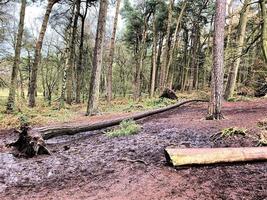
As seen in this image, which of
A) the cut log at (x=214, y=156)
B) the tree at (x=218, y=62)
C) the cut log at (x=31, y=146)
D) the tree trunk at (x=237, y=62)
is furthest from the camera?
the tree trunk at (x=237, y=62)

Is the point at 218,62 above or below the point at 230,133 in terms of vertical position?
above

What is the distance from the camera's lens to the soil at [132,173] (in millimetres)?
4422

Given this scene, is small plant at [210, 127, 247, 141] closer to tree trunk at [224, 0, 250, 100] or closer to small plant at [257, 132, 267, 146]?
small plant at [257, 132, 267, 146]

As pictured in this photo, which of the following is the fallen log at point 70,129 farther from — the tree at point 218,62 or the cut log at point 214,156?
the cut log at point 214,156

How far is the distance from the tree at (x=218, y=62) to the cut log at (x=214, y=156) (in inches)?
144

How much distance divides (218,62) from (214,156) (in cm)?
441

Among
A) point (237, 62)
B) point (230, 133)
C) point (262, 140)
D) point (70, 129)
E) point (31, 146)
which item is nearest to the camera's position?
point (262, 140)

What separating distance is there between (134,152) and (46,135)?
111 inches

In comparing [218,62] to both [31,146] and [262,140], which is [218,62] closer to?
[262,140]

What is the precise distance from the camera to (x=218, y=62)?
884cm

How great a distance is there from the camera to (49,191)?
16.5 ft

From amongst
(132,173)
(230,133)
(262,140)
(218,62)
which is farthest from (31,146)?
(218,62)

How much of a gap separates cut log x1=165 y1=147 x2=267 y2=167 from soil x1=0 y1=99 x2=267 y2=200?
0.10m

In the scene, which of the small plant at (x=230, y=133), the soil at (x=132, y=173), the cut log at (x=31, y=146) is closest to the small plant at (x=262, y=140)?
the soil at (x=132, y=173)
